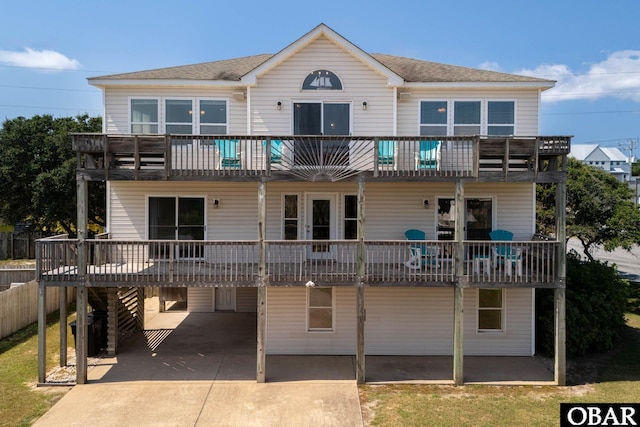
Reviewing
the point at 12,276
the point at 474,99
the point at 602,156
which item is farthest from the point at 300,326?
the point at 602,156

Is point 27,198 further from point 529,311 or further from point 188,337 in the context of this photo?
point 529,311

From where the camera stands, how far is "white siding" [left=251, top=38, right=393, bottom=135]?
13.0 metres

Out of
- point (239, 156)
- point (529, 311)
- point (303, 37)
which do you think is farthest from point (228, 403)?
point (303, 37)

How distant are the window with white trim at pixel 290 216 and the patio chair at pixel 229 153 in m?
1.94

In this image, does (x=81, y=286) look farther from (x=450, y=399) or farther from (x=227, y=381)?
(x=450, y=399)

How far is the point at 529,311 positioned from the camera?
13.2 meters

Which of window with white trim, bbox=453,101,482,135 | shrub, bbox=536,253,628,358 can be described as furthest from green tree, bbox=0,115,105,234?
shrub, bbox=536,253,628,358

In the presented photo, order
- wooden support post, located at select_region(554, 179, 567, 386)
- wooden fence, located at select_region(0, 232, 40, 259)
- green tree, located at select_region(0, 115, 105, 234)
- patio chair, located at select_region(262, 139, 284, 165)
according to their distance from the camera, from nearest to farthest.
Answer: wooden support post, located at select_region(554, 179, 567, 386)
patio chair, located at select_region(262, 139, 284, 165)
green tree, located at select_region(0, 115, 105, 234)
wooden fence, located at select_region(0, 232, 40, 259)

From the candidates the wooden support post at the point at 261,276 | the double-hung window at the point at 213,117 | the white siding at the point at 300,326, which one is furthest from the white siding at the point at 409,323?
the double-hung window at the point at 213,117

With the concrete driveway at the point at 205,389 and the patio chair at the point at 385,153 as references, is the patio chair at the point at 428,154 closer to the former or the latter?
the patio chair at the point at 385,153

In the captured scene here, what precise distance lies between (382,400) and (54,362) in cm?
934

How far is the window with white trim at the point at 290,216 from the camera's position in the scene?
43.6 ft

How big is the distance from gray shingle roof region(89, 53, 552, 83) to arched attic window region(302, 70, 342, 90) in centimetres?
173

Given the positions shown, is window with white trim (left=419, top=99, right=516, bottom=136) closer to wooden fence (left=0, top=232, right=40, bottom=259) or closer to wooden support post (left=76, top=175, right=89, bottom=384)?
wooden support post (left=76, top=175, right=89, bottom=384)
